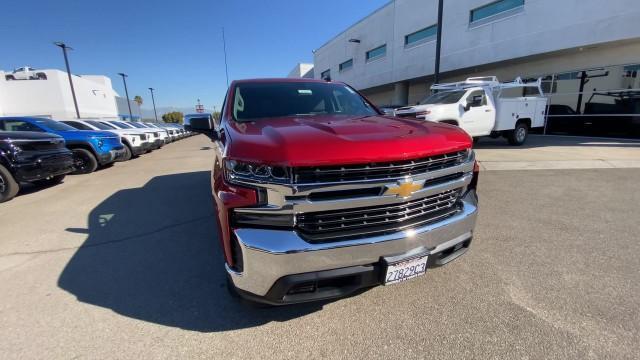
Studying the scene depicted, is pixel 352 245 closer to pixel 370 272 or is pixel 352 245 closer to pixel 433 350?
pixel 370 272

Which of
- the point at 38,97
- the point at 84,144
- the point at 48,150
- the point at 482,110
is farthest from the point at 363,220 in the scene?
the point at 38,97

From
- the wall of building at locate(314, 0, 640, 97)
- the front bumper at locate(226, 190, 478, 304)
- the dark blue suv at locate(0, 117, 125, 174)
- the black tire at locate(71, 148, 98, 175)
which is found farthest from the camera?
the wall of building at locate(314, 0, 640, 97)

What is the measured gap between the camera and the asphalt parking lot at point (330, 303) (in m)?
1.89

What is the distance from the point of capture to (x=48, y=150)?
6191mm

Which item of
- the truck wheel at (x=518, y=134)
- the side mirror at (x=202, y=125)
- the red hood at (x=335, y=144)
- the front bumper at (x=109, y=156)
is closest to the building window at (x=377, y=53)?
the truck wheel at (x=518, y=134)

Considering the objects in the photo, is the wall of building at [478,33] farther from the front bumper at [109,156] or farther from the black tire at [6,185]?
the black tire at [6,185]

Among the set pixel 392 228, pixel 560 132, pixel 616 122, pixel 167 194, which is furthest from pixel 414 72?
pixel 392 228

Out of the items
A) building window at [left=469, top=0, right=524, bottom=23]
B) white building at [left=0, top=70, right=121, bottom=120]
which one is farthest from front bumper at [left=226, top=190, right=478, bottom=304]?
white building at [left=0, top=70, right=121, bottom=120]

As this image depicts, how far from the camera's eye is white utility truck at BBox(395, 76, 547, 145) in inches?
358

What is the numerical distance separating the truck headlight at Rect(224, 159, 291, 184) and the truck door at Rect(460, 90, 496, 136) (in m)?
9.14

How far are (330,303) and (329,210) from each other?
3.30 ft

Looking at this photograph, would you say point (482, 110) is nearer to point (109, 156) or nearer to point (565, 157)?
Answer: point (565, 157)

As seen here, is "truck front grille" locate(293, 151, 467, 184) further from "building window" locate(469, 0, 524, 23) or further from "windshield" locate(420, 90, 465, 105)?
"building window" locate(469, 0, 524, 23)

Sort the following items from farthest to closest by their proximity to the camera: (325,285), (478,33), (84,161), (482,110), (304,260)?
(478,33), (482,110), (84,161), (325,285), (304,260)
